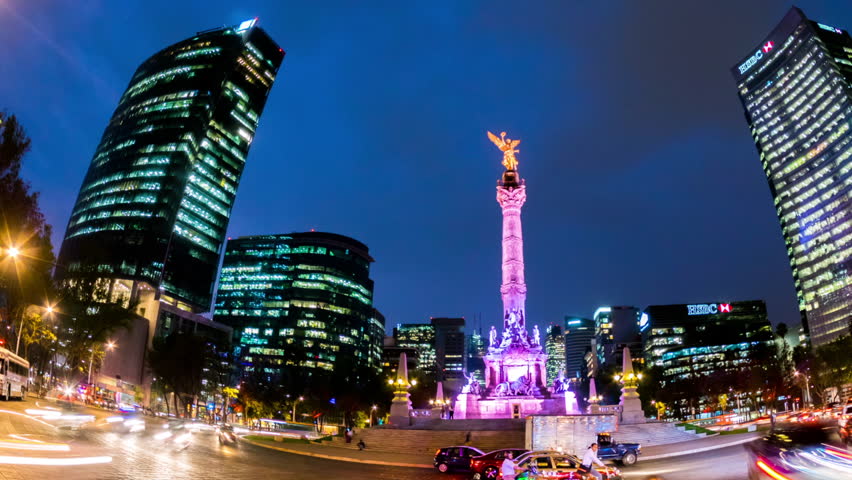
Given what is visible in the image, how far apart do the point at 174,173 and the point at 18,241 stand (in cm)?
9239

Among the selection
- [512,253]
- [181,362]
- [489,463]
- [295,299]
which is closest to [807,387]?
[512,253]

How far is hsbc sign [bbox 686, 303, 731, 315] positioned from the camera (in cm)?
15500

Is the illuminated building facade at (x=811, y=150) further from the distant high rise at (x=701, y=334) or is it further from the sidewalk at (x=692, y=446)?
the sidewalk at (x=692, y=446)

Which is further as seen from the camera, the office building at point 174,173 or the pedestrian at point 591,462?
the office building at point 174,173

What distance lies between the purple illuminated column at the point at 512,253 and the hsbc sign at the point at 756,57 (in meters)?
136

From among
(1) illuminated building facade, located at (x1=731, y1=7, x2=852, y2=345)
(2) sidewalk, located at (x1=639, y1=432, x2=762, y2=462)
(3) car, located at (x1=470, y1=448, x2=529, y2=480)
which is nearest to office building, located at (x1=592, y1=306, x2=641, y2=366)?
(1) illuminated building facade, located at (x1=731, y1=7, x2=852, y2=345)

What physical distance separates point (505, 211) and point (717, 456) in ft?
124

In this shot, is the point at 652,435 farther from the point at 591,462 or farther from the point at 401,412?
the point at 591,462

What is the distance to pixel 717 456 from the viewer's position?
891 inches

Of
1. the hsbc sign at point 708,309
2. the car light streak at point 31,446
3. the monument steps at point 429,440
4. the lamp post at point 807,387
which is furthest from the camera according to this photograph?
the hsbc sign at point 708,309

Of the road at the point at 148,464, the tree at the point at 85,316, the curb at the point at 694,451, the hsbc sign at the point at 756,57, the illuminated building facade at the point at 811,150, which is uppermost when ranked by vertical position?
the hsbc sign at the point at 756,57

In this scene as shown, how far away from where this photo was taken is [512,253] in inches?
2172

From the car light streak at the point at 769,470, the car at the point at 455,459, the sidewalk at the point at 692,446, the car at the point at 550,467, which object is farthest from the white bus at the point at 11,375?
the car light streak at the point at 769,470

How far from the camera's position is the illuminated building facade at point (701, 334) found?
483 feet
